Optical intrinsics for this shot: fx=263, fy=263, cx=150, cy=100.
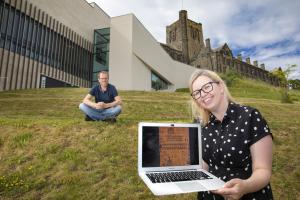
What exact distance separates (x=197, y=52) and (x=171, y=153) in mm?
82073

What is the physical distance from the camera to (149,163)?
258 cm

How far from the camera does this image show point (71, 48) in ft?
118

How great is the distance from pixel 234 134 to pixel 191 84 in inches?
27.3

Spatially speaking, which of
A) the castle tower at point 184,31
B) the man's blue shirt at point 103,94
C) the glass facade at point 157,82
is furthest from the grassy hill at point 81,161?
the castle tower at point 184,31

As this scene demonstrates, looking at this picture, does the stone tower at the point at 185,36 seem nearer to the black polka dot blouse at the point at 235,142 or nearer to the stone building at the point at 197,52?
the stone building at the point at 197,52

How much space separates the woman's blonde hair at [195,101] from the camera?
8.73 ft

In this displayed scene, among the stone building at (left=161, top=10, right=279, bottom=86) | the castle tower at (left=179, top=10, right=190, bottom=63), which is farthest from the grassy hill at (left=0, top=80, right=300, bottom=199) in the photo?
the castle tower at (left=179, top=10, right=190, bottom=63)

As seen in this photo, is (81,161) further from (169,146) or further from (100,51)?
(100,51)

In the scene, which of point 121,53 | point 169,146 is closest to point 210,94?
point 169,146

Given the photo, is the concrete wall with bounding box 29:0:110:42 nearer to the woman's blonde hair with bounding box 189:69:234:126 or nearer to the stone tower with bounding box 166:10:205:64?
the woman's blonde hair with bounding box 189:69:234:126

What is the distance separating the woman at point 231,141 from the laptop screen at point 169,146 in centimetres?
15

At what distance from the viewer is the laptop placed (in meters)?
2.49

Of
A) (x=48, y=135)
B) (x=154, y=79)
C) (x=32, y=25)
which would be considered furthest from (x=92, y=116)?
(x=154, y=79)

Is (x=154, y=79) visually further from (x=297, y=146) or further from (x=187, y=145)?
(x=187, y=145)
